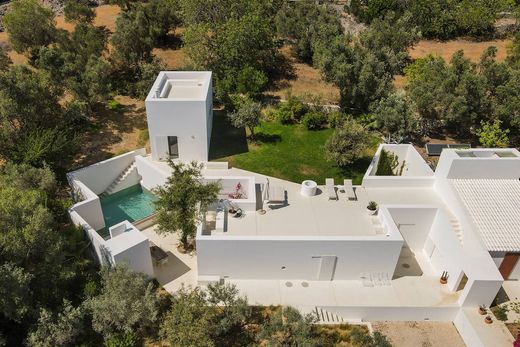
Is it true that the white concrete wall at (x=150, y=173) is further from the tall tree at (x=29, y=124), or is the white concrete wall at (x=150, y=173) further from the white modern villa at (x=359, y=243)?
the tall tree at (x=29, y=124)

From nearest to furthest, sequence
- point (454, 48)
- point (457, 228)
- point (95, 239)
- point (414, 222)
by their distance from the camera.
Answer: point (95, 239)
point (457, 228)
point (414, 222)
point (454, 48)

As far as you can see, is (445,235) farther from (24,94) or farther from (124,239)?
(24,94)

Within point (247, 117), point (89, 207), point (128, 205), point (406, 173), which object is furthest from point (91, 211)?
point (406, 173)

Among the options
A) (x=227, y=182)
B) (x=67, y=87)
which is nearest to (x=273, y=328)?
(x=227, y=182)

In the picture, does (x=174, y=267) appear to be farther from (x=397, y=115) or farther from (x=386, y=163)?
(x=397, y=115)

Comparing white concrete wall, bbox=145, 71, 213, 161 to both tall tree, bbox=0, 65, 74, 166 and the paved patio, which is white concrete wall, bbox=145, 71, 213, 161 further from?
the paved patio
